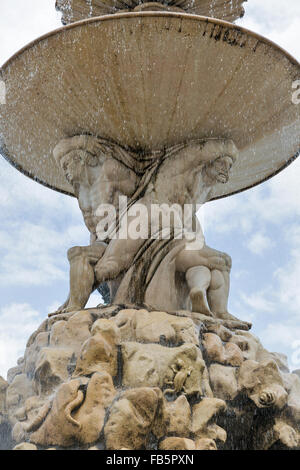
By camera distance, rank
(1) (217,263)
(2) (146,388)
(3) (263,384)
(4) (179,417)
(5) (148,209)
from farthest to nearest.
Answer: (5) (148,209)
(1) (217,263)
(3) (263,384)
(4) (179,417)
(2) (146,388)

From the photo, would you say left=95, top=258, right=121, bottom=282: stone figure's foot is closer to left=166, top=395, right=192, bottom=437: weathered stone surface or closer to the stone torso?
the stone torso

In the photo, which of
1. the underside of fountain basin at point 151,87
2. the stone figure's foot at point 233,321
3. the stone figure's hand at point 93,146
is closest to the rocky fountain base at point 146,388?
the stone figure's foot at point 233,321

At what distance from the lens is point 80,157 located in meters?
6.09

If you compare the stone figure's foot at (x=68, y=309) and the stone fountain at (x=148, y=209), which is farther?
the stone figure's foot at (x=68, y=309)

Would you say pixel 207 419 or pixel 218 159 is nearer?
pixel 207 419

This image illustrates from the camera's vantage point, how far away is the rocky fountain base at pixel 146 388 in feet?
13.0

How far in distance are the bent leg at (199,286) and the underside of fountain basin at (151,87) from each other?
1.39m

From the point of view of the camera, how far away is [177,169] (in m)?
6.05

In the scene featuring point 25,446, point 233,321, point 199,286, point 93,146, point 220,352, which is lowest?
point 25,446

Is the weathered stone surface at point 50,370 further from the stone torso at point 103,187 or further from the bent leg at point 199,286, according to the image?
the stone torso at point 103,187

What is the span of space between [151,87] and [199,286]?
1.81 meters

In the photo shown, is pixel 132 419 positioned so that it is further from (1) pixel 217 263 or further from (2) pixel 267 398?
(1) pixel 217 263

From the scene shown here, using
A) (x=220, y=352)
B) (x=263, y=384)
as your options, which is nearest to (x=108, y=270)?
(x=220, y=352)
